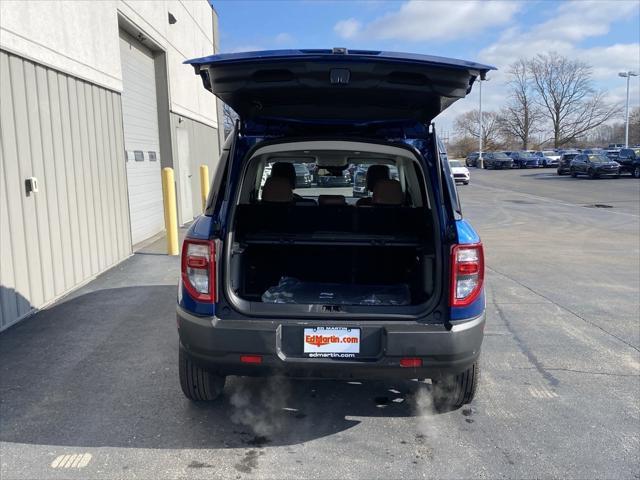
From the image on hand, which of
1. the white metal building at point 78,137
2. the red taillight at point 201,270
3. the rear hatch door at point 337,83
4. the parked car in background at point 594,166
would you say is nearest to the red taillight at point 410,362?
Answer: the red taillight at point 201,270

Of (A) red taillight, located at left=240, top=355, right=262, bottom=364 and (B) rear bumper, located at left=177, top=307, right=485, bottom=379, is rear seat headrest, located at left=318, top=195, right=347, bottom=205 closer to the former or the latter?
(B) rear bumper, located at left=177, top=307, right=485, bottom=379

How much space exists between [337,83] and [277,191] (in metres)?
1.32

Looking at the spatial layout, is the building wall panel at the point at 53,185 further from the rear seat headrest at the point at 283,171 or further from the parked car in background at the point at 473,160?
the parked car in background at the point at 473,160

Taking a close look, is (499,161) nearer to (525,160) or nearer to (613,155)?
(525,160)

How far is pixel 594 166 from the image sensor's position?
3356 centimetres

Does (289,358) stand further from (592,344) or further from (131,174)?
(131,174)

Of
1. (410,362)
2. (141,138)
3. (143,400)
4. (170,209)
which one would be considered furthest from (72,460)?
(141,138)

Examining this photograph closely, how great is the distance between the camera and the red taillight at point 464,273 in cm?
309

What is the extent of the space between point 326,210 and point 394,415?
1.49 meters

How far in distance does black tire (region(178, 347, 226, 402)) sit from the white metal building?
8.33 ft

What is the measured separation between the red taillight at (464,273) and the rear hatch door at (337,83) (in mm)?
913

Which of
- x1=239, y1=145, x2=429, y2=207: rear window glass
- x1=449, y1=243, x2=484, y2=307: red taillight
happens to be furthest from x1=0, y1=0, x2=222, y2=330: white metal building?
x1=449, y1=243, x2=484, y2=307: red taillight

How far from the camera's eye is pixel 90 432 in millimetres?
3359

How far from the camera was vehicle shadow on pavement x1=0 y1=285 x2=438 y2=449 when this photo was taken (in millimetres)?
3342
